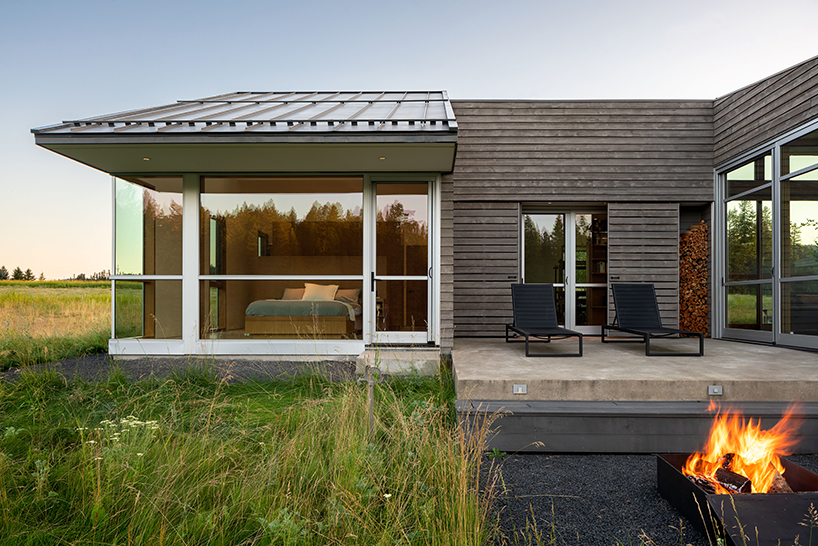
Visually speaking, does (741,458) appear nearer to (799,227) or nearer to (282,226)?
(799,227)

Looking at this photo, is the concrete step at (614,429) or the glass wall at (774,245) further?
the glass wall at (774,245)

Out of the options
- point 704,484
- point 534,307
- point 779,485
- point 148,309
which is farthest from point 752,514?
point 148,309

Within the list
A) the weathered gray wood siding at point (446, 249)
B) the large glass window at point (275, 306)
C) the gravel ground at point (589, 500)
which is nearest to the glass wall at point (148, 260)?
the large glass window at point (275, 306)

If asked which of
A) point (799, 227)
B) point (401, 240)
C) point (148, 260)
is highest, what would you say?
point (799, 227)

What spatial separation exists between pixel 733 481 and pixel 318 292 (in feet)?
15.7

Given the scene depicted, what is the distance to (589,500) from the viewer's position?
239cm

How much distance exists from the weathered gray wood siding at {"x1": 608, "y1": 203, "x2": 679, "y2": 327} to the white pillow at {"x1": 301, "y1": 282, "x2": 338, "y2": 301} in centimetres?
477

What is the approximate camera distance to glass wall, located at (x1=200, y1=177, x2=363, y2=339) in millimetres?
5832

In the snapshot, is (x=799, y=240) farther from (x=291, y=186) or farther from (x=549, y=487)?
(x=291, y=186)

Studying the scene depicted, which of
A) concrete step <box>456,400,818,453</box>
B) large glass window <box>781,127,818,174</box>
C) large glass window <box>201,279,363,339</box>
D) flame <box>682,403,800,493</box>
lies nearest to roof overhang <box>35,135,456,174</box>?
large glass window <box>201,279,363,339</box>

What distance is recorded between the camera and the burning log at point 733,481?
7.12 feet

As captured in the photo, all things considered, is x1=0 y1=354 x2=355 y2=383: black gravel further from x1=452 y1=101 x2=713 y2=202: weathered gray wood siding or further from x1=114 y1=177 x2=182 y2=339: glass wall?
x1=452 y1=101 x2=713 y2=202: weathered gray wood siding

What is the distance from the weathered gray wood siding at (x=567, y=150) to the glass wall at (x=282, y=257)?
2391mm

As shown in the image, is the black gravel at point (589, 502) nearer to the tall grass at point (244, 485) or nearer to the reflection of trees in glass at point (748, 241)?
the tall grass at point (244, 485)
